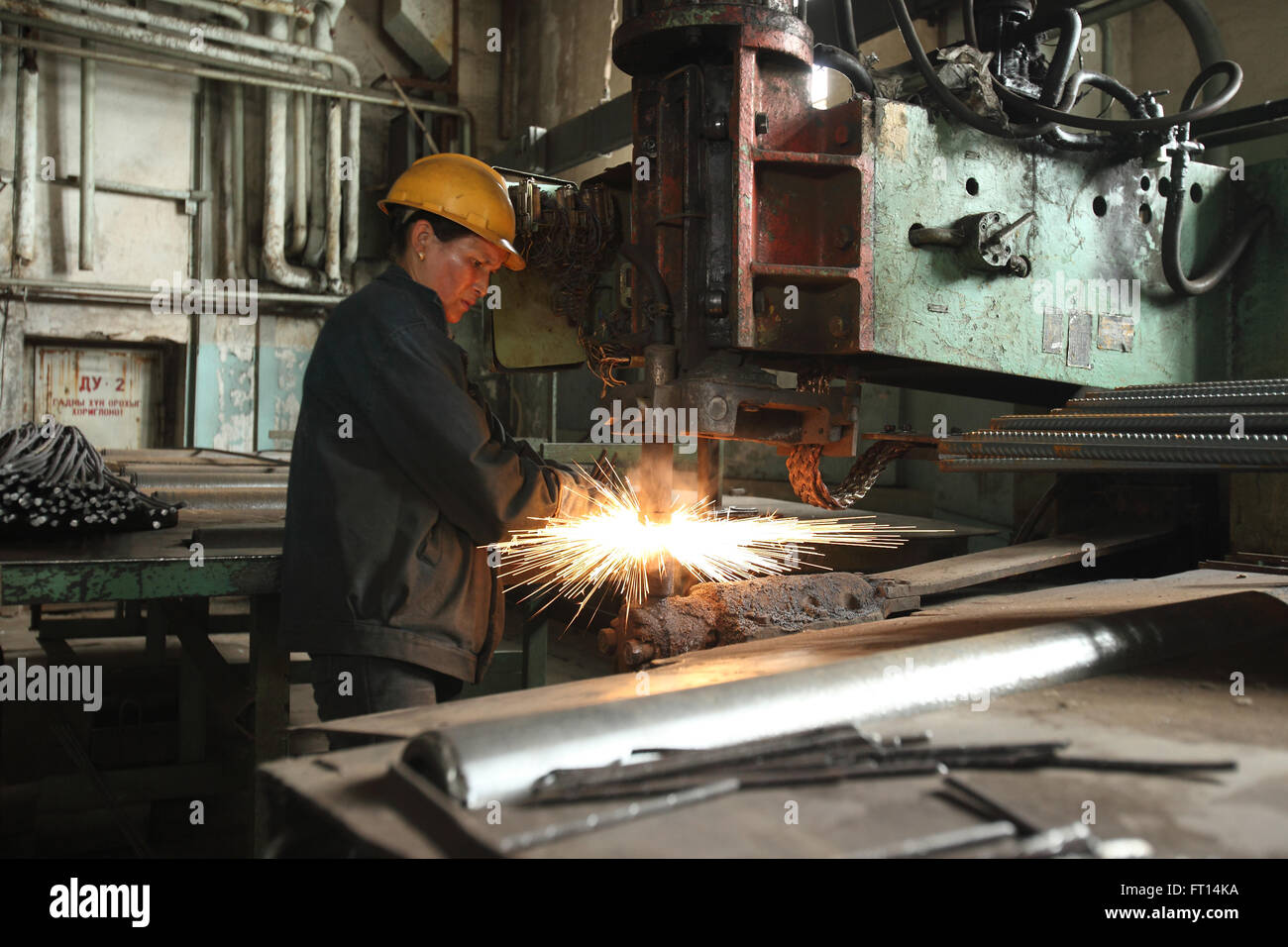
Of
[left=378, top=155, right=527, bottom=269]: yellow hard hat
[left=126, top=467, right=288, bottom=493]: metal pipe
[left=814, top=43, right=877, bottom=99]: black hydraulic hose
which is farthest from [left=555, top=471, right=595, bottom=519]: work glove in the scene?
[left=126, top=467, right=288, bottom=493]: metal pipe

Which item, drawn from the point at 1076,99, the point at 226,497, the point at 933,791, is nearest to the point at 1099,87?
the point at 1076,99

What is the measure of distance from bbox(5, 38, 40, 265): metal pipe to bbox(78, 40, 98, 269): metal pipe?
0.32 metres

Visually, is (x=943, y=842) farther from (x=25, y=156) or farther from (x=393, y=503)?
(x=25, y=156)

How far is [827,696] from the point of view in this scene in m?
1.05

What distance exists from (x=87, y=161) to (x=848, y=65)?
7.50 m

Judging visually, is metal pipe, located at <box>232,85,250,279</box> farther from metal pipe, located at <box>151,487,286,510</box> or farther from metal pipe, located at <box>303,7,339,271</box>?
metal pipe, located at <box>151,487,286,510</box>

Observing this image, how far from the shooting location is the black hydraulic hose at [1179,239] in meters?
2.30

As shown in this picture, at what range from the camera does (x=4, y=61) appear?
24.2 feet

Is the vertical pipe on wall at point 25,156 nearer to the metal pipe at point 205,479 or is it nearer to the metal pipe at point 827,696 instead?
the metal pipe at point 205,479

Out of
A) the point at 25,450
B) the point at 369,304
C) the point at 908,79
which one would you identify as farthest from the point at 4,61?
the point at 908,79

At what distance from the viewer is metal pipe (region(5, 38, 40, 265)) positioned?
24.2ft

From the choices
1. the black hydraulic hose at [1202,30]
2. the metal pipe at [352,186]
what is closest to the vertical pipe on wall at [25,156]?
the metal pipe at [352,186]

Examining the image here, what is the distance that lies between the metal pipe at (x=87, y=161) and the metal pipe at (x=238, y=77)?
0.14 m
